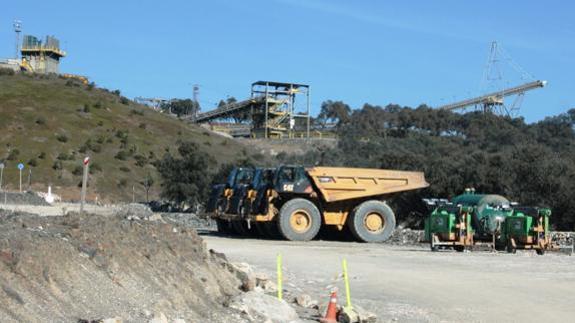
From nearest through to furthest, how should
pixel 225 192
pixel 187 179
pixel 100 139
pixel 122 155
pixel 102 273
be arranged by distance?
pixel 102 273 → pixel 225 192 → pixel 187 179 → pixel 122 155 → pixel 100 139

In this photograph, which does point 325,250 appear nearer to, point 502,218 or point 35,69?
point 502,218

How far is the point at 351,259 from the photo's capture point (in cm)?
2020

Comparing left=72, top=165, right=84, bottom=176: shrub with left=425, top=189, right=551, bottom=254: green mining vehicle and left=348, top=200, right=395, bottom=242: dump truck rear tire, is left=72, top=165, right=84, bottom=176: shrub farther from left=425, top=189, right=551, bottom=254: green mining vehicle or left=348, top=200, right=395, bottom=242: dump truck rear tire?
left=425, top=189, right=551, bottom=254: green mining vehicle

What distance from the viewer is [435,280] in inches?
616

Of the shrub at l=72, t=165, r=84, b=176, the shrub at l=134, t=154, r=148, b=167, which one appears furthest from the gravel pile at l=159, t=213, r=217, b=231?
the shrub at l=134, t=154, r=148, b=167

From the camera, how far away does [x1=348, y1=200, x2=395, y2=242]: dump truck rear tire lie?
2736 centimetres

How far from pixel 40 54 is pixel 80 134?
32.1 metres

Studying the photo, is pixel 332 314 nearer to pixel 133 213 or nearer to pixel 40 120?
pixel 133 213

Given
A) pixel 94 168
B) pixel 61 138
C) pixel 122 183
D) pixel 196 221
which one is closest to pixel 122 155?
pixel 94 168

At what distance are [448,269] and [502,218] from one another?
7.18 metres

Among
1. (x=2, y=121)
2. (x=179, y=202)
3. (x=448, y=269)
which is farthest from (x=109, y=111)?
(x=448, y=269)

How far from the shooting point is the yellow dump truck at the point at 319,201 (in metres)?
26.7

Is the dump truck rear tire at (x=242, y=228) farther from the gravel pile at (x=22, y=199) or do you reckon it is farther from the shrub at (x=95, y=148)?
the shrub at (x=95, y=148)

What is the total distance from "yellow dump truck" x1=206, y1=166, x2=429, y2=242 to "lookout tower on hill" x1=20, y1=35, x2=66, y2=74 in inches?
3121
